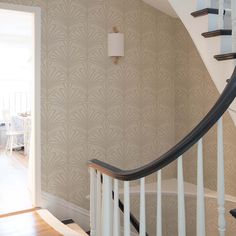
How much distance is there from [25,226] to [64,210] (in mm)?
750

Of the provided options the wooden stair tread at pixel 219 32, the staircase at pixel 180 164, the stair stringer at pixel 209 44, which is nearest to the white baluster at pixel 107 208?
the staircase at pixel 180 164

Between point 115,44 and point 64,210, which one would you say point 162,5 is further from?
point 64,210

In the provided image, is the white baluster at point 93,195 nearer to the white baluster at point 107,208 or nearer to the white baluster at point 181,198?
the white baluster at point 107,208

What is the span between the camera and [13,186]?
170 inches

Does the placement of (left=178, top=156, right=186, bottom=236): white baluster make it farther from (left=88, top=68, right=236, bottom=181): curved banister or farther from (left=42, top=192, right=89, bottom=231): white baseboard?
(left=42, top=192, right=89, bottom=231): white baseboard

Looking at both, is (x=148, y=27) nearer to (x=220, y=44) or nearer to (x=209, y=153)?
(x=209, y=153)

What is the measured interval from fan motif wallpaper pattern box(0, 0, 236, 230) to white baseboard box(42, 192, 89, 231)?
0.07 meters

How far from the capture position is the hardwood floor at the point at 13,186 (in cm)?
356

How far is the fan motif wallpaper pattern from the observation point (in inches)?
143

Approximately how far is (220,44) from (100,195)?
50.1 inches

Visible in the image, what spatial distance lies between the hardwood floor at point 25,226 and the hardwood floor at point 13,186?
0.19 m

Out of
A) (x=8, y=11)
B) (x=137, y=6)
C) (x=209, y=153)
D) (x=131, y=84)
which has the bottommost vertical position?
(x=209, y=153)

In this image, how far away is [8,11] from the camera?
3.35m

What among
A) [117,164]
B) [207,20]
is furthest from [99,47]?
[207,20]
